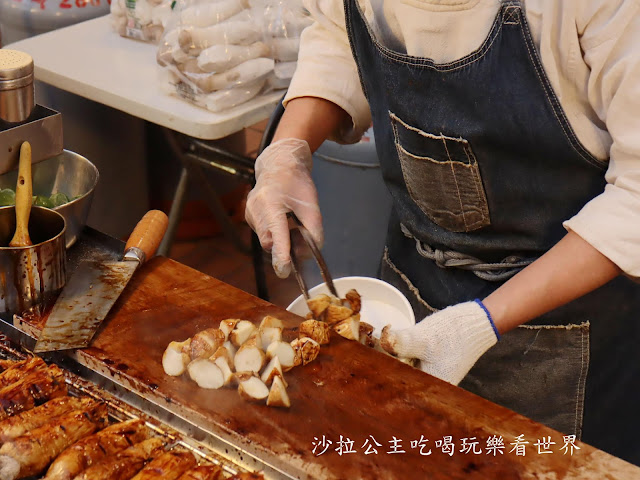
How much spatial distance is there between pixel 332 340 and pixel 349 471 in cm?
39

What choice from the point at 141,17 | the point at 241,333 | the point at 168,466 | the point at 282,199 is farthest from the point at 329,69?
the point at 141,17

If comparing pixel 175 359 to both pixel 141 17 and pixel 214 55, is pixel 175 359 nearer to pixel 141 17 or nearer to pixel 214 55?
pixel 214 55

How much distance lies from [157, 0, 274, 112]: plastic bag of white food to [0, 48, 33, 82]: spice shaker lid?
4.61 feet

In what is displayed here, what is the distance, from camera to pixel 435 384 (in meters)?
1.55

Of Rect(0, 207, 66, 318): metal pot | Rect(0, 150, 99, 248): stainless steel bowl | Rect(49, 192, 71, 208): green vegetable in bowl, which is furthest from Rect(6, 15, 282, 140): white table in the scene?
Rect(0, 207, 66, 318): metal pot

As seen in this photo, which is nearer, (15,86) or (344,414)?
(344,414)

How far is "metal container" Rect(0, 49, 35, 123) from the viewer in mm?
1717

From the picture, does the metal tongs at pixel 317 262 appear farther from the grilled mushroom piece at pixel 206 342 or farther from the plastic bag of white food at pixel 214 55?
the plastic bag of white food at pixel 214 55

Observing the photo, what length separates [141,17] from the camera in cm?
369

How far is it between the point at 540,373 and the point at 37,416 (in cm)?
134

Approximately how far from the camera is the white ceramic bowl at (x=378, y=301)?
198 centimetres

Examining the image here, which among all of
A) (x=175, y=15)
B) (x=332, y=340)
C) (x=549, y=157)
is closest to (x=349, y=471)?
(x=332, y=340)

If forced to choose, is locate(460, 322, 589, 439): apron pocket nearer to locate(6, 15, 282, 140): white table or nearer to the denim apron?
the denim apron

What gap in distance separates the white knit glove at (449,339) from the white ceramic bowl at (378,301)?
0.26 metres
